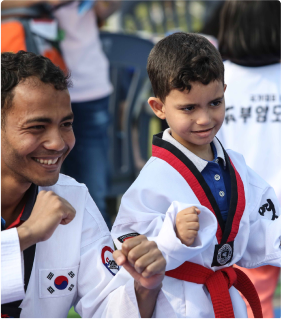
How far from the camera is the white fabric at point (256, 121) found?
2.31m

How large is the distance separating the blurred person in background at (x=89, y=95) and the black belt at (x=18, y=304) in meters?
1.81

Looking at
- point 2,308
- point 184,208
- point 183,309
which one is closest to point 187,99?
point 184,208

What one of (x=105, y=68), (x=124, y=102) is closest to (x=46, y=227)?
(x=105, y=68)

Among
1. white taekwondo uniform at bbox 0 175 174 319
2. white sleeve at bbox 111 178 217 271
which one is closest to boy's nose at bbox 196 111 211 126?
white sleeve at bbox 111 178 217 271

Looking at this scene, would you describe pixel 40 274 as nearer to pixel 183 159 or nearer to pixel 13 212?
pixel 13 212

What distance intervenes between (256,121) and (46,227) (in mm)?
1299

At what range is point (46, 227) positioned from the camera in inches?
54.4

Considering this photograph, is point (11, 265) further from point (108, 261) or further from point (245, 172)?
point (245, 172)

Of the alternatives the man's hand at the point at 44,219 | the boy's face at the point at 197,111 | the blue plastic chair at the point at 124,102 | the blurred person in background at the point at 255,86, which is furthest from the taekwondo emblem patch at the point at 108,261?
the blue plastic chair at the point at 124,102

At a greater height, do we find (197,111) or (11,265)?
(197,111)

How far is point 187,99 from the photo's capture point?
5.17 ft

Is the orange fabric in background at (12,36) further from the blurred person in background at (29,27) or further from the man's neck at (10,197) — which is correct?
the man's neck at (10,197)

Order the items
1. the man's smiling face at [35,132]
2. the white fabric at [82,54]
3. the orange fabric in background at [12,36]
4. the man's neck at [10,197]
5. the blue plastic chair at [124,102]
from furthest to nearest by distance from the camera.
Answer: the blue plastic chair at [124,102], the white fabric at [82,54], the orange fabric in background at [12,36], the man's neck at [10,197], the man's smiling face at [35,132]

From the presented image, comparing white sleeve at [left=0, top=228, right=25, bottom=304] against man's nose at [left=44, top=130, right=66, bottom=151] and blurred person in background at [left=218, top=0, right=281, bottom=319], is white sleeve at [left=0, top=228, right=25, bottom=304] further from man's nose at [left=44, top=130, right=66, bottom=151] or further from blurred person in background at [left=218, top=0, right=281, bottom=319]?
blurred person in background at [left=218, top=0, right=281, bottom=319]
